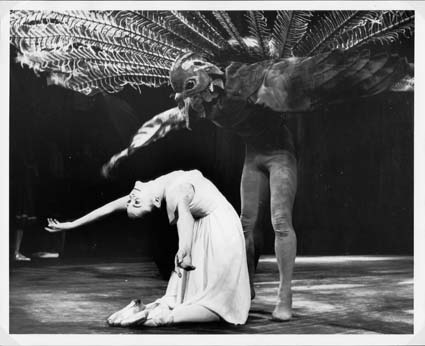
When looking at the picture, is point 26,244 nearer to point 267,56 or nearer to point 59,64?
point 59,64

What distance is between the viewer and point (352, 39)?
789cm

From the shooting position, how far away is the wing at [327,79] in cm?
788

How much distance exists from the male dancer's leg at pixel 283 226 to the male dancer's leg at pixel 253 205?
0.11 metres

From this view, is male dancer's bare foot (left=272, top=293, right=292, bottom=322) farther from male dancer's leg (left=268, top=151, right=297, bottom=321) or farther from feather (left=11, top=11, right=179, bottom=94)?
feather (left=11, top=11, right=179, bottom=94)

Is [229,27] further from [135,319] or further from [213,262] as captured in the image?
[135,319]

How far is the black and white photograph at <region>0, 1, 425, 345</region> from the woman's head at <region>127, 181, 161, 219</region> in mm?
36

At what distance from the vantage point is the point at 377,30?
310 inches

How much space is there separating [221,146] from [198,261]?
1237 millimetres

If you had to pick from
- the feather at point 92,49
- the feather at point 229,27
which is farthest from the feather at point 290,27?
the feather at point 92,49

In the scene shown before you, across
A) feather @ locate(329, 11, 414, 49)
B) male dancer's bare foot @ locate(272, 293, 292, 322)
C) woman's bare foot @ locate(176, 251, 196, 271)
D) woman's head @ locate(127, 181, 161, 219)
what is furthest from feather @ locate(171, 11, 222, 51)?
male dancer's bare foot @ locate(272, 293, 292, 322)

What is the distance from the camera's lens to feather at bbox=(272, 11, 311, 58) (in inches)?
309

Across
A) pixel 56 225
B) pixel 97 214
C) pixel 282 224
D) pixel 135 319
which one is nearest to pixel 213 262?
pixel 282 224

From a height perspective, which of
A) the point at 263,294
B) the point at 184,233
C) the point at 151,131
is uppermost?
the point at 151,131

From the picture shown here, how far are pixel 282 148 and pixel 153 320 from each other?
222 cm
